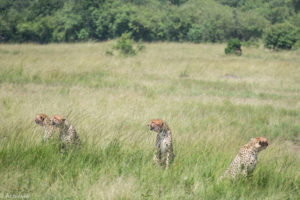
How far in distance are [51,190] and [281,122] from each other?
5425 millimetres

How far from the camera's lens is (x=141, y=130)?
5148mm

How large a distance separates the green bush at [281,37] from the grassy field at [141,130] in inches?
457

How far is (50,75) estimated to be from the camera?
10492 mm

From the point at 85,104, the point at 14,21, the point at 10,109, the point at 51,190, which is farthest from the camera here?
the point at 14,21

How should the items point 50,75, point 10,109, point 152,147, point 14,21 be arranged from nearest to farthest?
point 152,147 < point 10,109 < point 50,75 < point 14,21

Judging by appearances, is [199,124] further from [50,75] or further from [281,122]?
[50,75]

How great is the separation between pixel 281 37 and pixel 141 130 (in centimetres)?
2132

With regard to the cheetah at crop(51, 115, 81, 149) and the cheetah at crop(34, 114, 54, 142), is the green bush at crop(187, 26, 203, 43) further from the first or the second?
the cheetah at crop(51, 115, 81, 149)

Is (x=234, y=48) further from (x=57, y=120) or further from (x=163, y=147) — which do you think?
(x=57, y=120)

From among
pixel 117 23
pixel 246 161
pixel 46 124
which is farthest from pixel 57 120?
pixel 117 23

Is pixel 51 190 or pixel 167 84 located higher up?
pixel 51 190

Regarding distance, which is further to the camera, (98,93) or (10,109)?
(98,93)

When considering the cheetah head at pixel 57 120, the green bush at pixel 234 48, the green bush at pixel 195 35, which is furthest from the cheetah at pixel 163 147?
the green bush at pixel 195 35

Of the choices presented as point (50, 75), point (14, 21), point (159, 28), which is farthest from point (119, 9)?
point (50, 75)
